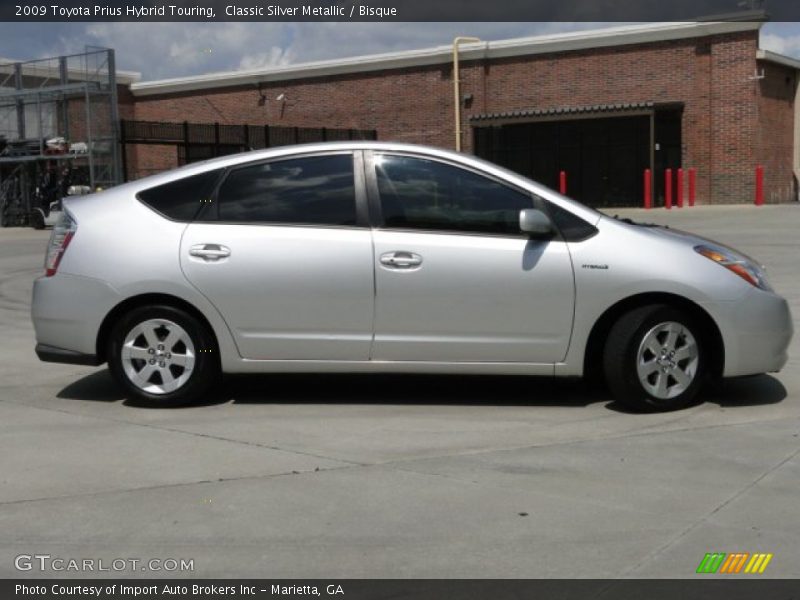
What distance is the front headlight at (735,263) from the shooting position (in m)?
6.34

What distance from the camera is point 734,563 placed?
400 cm

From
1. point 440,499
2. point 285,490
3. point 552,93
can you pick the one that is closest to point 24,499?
point 285,490

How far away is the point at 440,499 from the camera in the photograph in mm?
4773

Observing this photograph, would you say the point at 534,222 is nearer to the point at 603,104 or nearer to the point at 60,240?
the point at 60,240

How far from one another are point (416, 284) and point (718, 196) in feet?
89.0

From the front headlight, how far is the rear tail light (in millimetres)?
4141

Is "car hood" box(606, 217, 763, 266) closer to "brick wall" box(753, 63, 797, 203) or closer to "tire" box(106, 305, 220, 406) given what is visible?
"tire" box(106, 305, 220, 406)

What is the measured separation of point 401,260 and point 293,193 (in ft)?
2.93

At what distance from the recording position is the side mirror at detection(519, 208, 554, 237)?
6188mm

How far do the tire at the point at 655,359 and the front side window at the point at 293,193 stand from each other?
190 centimetres

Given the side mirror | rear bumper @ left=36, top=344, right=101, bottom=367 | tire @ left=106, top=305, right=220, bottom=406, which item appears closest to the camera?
the side mirror

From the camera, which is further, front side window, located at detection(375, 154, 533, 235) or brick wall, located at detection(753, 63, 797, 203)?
brick wall, located at detection(753, 63, 797, 203)
